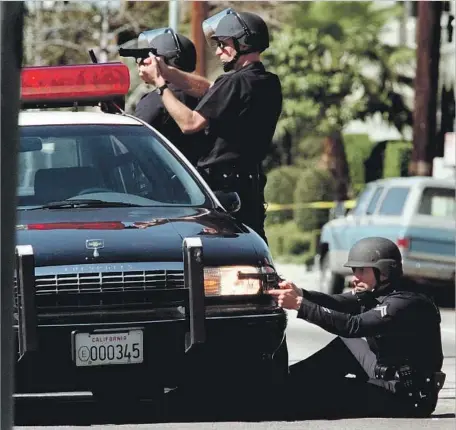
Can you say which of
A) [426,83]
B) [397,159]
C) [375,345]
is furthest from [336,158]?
[375,345]

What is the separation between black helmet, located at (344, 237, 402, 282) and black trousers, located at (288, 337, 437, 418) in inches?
15.5

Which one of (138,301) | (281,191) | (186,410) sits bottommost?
(281,191)

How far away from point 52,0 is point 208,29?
3052 cm

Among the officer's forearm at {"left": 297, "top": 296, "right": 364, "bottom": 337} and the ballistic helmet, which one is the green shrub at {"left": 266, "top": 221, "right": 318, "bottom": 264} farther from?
the officer's forearm at {"left": 297, "top": 296, "right": 364, "bottom": 337}

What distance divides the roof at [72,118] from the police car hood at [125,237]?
83 cm

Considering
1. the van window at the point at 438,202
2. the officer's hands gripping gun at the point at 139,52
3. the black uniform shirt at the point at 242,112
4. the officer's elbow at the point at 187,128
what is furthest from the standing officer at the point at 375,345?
the van window at the point at 438,202

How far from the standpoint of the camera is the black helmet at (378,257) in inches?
297

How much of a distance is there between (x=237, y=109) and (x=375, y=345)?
1757 mm

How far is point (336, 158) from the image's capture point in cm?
3838

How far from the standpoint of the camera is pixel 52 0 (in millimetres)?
38781

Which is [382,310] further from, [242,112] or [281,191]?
[281,191]

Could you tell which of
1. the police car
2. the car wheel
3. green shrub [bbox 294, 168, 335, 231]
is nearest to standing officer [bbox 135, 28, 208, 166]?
the police car

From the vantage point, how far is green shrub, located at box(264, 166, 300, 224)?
32.9m

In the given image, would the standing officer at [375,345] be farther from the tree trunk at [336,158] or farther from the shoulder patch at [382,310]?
the tree trunk at [336,158]
